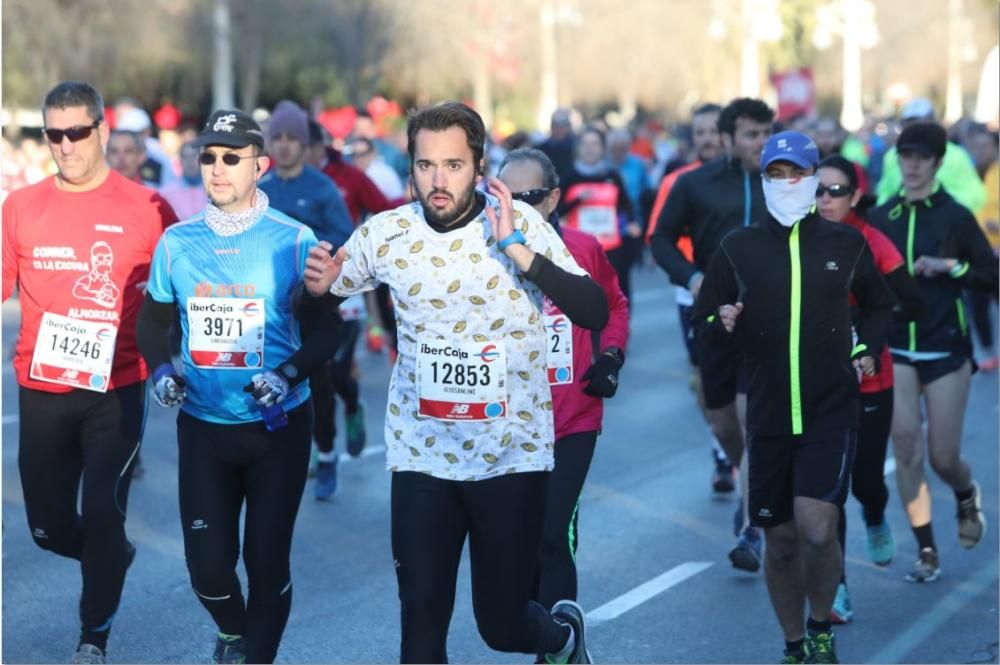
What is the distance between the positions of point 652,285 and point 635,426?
37.5ft

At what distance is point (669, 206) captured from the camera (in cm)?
867

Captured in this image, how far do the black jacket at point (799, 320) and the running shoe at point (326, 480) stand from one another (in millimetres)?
3831

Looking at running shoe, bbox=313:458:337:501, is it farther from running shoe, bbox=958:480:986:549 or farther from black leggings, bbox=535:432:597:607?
black leggings, bbox=535:432:597:607

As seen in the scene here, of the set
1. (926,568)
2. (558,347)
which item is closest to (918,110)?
(926,568)

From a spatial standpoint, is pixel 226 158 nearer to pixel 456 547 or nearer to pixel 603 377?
pixel 603 377

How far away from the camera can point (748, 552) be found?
8.09 metres

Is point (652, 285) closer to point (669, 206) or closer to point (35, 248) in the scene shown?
point (669, 206)

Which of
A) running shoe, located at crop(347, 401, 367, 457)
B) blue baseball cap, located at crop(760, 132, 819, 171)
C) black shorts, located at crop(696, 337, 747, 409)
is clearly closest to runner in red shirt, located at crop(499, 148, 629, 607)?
blue baseball cap, located at crop(760, 132, 819, 171)

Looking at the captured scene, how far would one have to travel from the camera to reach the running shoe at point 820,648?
20.7ft

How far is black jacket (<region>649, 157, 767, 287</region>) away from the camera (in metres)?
8.52

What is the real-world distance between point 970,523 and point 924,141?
184 centimetres

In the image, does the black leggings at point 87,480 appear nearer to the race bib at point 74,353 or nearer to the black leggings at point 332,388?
the race bib at point 74,353

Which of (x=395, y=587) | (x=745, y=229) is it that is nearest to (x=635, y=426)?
(x=395, y=587)

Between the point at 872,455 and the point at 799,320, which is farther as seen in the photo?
the point at 872,455
